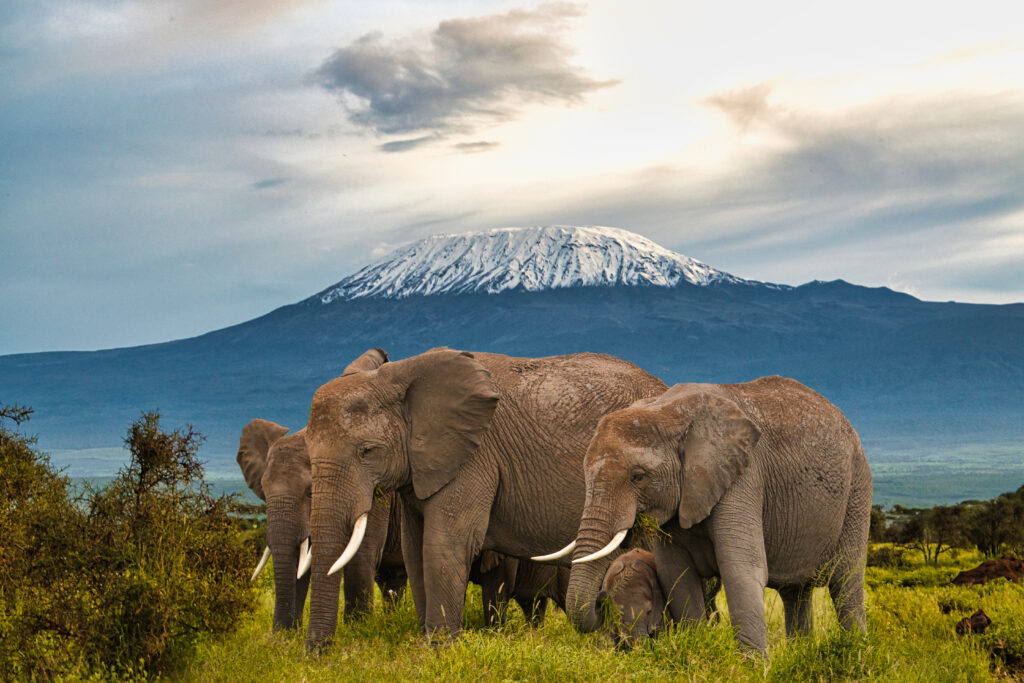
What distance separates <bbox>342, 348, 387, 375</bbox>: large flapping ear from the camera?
12.8m

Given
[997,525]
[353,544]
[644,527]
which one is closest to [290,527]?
[353,544]

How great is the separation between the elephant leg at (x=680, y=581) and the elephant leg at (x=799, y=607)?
67.7 inches

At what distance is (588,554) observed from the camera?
10.1 meters

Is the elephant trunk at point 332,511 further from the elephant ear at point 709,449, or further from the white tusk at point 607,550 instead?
the elephant ear at point 709,449

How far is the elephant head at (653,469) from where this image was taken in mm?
10102

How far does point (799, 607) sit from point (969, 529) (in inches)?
821

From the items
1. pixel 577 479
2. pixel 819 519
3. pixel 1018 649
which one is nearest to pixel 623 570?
pixel 577 479

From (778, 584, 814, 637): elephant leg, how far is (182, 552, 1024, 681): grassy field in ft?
0.83

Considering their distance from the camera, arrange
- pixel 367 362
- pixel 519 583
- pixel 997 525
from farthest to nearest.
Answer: pixel 997 525, pixel 519 583, pixel 367 362

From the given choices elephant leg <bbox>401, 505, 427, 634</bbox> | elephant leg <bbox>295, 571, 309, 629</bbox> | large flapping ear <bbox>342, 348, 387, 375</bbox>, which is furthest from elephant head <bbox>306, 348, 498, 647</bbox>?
elephant leg <bbox>295, 571, 309, 629</bbox>

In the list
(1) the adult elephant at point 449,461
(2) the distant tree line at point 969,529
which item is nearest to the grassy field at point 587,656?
(1) the adult elephant at point 449,461

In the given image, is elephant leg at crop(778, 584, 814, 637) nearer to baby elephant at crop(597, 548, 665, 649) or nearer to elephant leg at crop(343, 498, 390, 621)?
baby elephant at crop(597, 548, 665, 649)

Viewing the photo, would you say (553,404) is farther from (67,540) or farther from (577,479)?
(67,540)

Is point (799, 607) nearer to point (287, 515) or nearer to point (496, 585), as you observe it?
point (496, 585)
